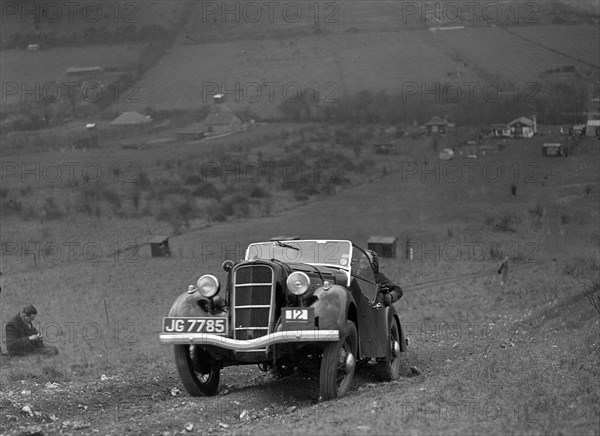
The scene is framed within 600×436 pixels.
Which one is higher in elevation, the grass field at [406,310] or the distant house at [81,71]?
the distant house at [81,71]

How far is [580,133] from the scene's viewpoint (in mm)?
45406

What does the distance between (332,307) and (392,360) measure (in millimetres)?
2585

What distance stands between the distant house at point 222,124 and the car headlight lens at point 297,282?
41042 millimetres

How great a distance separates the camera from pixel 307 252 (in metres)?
12.6

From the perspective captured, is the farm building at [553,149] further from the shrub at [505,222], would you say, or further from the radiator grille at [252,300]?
the radiator grille at [252,300]

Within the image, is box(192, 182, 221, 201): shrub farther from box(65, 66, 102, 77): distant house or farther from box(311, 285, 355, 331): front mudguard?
box(311, 285, 355, 331): front mudguard

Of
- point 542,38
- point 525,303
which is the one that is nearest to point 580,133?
point 542,38

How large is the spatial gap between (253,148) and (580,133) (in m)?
16.4

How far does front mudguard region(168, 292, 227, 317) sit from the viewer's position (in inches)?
431

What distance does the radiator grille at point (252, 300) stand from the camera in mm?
10672

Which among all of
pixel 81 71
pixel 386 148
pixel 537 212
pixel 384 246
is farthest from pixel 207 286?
pixel 81 71

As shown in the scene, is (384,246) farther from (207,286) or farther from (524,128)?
(207,286)

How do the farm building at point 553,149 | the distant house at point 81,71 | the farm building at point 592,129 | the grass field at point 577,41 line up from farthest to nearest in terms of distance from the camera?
the distant house at point 81,71 < the grass field at point 577,41 < the farm building at point 592,129 < the farm building at point 553,149

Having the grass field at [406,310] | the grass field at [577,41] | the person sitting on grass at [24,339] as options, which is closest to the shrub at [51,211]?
the grass field at [406,310]
